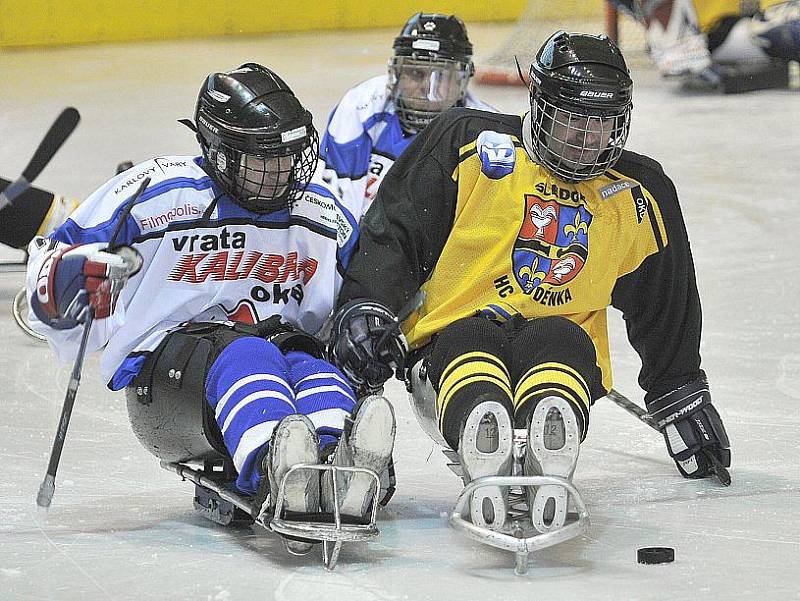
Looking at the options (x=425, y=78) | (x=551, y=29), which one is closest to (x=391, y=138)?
(x=425, y=78)

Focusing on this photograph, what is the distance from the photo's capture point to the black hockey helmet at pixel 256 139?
2443 millimetres

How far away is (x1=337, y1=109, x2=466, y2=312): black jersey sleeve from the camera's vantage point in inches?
102

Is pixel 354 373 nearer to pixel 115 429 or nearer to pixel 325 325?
pixel 325 325

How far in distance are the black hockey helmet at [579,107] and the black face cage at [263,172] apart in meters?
0.41

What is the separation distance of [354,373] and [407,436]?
0.69 m

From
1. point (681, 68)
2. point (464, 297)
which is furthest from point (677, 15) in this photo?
point (464, 297)

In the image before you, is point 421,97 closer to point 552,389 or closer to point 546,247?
point 546,247

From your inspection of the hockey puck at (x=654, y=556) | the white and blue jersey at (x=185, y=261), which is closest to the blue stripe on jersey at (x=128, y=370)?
the white and blue jersey at (x=185, y=261)

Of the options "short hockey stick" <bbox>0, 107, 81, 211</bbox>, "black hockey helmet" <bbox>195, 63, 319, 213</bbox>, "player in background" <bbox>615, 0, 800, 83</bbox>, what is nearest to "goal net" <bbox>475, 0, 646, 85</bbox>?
"player in background" <bbox>615, 0, 800, 83</bbox>

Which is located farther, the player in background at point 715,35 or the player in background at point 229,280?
the player in background at point 715,35

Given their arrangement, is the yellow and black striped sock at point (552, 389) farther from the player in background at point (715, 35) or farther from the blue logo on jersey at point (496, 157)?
the player in background at point (715, 35)

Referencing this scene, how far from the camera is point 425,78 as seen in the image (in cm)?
383

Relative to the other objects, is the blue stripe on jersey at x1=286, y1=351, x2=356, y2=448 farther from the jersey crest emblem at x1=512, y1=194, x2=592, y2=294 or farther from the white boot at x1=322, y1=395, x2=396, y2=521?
the jersey crest emblem at x1=512, y1=194, x2=592, y2=294

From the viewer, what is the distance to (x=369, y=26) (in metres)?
11.5
